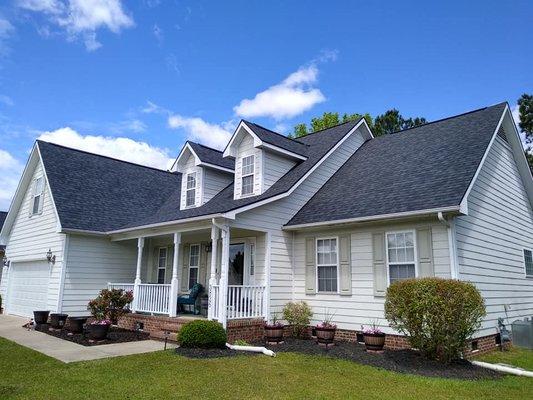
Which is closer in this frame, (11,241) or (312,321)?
(312,321)

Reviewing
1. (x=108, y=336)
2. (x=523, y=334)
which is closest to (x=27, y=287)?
(x=108, y=336)

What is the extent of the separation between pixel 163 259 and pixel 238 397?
11.7m

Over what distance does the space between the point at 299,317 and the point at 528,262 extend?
27.6ft

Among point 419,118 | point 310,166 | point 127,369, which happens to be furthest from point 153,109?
point 419,118

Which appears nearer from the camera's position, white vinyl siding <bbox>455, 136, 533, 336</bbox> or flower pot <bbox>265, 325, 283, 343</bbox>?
white vinyl siding <bbox>455, 136, 533, 336</bbox>

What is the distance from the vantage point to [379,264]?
10719 millimetres

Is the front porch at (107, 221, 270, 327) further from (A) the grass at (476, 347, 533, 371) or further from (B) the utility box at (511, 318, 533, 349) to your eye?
(B) the utility box at (511, 318, 533, 349)

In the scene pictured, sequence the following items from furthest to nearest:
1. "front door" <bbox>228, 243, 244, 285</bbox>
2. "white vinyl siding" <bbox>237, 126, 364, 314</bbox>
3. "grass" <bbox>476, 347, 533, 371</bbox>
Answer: "front door" <bbox>228, 243, 244, 285</bbox>
"white vinyl siding" <bbox>237, 126, 364, 314</bbox>
"grass" <bbox>476, 347, 533, 371</bbox>

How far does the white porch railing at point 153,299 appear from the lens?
512 inches

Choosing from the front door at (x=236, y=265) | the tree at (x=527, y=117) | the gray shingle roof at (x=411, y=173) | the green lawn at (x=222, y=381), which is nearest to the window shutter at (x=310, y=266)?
the gray shingle roof at (x=411, y=173)

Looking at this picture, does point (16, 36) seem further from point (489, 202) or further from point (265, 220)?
point (489, 202)

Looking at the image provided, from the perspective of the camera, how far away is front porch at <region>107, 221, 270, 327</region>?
11367 mm

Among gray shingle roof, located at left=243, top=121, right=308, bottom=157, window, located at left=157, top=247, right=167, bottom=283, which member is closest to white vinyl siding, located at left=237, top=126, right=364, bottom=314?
gray shingle roof, located at left=243, top=121, right=308, bottom=157

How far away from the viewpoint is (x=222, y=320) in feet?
35.7
